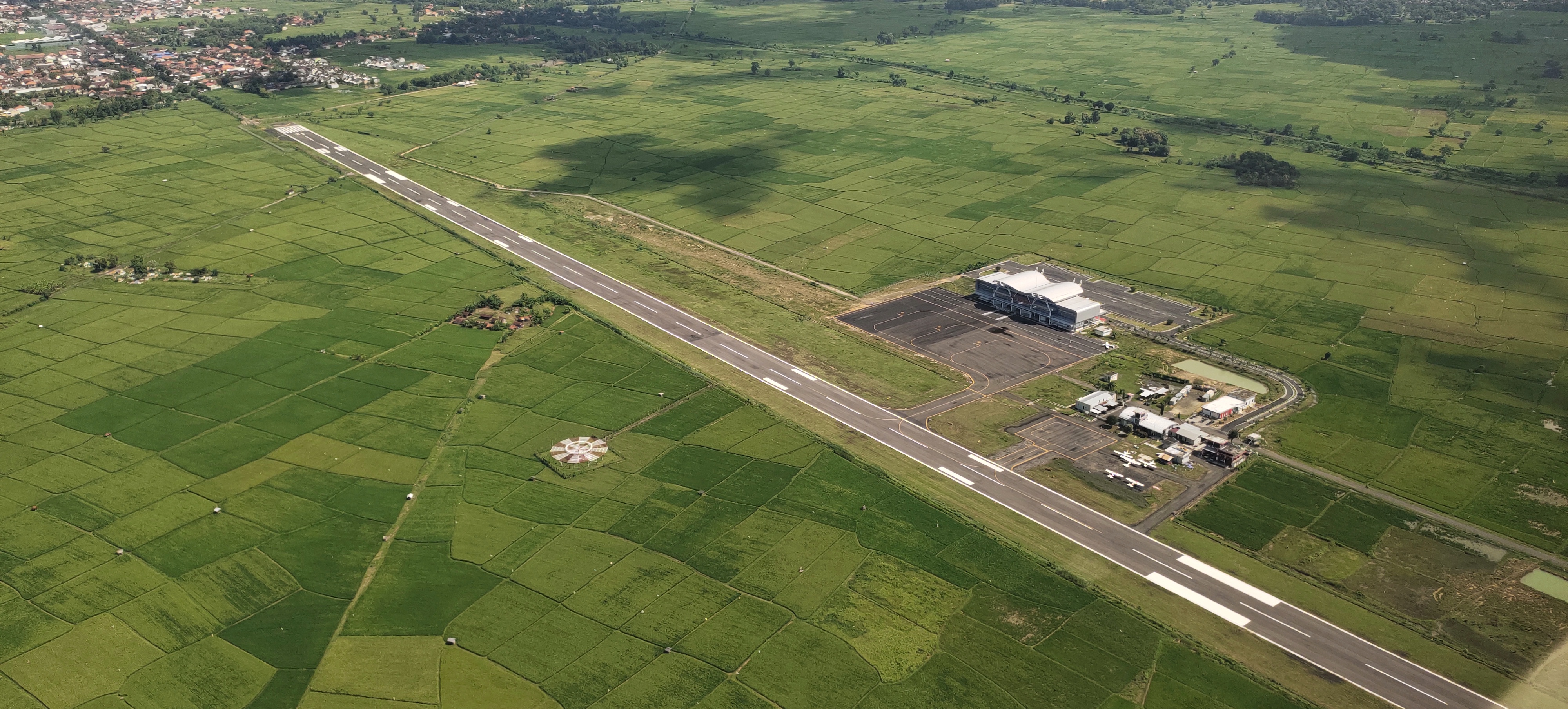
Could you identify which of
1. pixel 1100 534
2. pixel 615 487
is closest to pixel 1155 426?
pixel 1100 534

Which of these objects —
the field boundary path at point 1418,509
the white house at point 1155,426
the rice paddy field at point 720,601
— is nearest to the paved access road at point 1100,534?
the rice paddy field at point 720,601

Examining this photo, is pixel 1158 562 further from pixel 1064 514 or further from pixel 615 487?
pixel 615 487

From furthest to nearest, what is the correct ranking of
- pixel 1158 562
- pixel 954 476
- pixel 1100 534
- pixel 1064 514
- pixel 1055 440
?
pixel 1055 440 < pixel 954 476 < pixel 1064 514 < pixel 1100 534 < pixel 1158 562

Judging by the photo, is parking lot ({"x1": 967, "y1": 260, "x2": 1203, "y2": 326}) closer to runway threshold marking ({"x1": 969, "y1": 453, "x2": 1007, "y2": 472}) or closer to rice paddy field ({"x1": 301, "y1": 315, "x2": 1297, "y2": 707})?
runway threshold marking ({"x1": 969, "y1": 453, "x2": 1007, "y2": 472})

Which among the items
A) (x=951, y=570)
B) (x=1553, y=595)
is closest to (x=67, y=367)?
(x=951, y=570)

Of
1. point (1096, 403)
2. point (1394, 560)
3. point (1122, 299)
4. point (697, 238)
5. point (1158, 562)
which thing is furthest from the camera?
point (697, 238)

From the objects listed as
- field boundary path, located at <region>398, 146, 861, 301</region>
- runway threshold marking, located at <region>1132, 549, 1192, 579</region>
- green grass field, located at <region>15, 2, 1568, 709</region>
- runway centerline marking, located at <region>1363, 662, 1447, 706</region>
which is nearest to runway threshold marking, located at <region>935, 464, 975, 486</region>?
green grass field, located at <region>15, 2, 1568, 709</region>

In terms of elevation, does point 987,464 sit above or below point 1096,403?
below
